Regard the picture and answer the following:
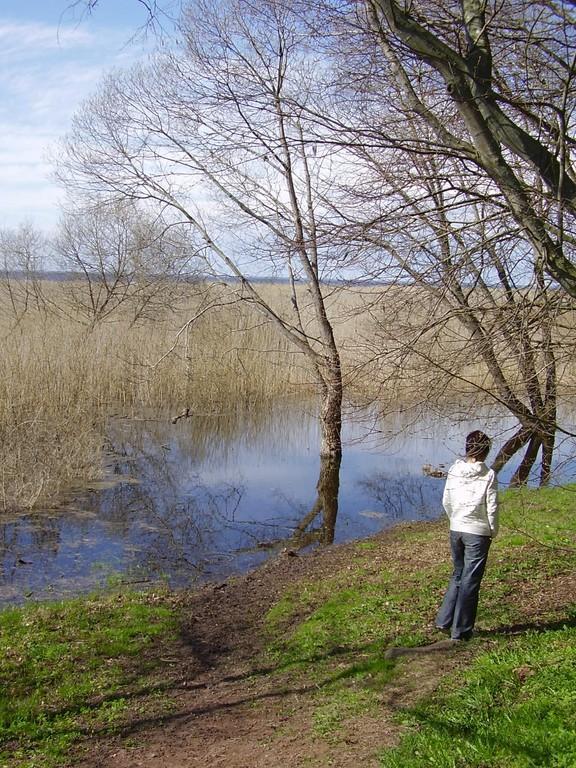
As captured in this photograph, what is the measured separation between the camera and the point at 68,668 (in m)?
6.03

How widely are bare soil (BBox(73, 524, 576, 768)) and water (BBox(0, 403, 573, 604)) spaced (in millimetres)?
1700

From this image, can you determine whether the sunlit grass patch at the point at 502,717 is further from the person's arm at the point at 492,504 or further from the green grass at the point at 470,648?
the person's arm at the point at 492,504

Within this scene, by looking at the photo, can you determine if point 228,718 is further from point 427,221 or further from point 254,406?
point 254,406

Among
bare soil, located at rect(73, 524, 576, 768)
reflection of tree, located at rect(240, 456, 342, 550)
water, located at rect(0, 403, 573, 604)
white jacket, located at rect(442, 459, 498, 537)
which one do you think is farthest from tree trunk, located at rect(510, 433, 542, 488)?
white jacket, located at rect(442, 459, 498, 537)

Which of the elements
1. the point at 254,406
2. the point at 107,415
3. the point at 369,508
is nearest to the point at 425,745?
the point at 369,508

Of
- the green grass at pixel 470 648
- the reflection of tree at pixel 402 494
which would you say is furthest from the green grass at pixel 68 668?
the reflection of tree at pixel 402 494

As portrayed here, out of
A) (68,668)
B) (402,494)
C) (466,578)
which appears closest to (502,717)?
(466,578)

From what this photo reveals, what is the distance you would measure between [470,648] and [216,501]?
798 cm

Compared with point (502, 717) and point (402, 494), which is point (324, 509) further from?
point (502, 717)

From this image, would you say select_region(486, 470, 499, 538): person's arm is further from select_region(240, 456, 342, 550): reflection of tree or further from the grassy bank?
select_region(240, 456, 342, 550): reflection of tree

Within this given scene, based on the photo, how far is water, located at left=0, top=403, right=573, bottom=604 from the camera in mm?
9125

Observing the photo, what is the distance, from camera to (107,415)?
18.1 metres

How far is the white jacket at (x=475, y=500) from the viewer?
5504 mm

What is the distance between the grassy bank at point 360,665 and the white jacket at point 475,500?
833 millimetres
